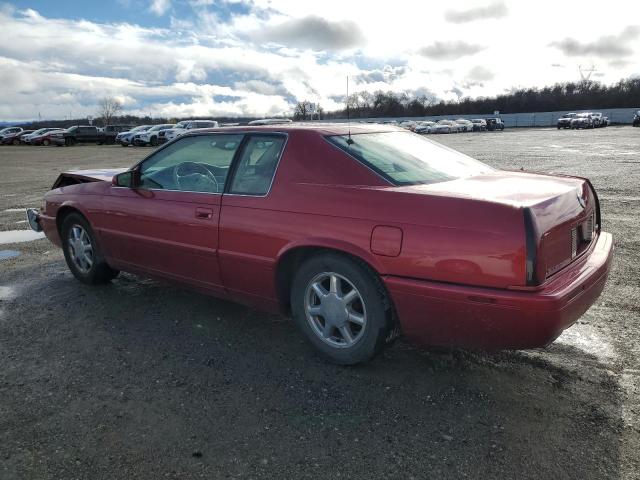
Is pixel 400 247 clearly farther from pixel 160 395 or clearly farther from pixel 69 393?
pixel 69 393

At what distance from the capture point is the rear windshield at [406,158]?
3.29 metres

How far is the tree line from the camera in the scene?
8394cm

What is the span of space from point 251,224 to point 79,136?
4285cm

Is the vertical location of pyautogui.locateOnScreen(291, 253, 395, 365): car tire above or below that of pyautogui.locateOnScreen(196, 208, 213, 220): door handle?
below

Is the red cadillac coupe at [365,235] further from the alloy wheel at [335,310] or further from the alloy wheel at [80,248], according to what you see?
the alloy wheel at [80,248]

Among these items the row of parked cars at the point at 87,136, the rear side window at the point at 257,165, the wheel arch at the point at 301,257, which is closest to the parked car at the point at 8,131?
the row of parked cars at the point at 87,136

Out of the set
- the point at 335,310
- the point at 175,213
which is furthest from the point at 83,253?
the point at 335,310

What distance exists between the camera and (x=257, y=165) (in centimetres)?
367

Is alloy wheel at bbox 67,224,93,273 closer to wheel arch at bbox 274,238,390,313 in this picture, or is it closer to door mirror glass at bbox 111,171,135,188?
door mirror glass at bbox 111,171,135,188

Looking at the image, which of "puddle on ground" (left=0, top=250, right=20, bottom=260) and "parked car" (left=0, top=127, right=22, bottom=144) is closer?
"puddle on ground" (left=0, top=250, right=20, bottom=260)

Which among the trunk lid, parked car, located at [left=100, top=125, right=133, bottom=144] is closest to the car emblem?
the trunk lid

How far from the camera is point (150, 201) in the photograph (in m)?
4.20

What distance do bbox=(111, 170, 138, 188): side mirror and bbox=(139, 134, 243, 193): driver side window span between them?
0.05 m

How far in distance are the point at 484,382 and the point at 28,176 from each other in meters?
16.8
